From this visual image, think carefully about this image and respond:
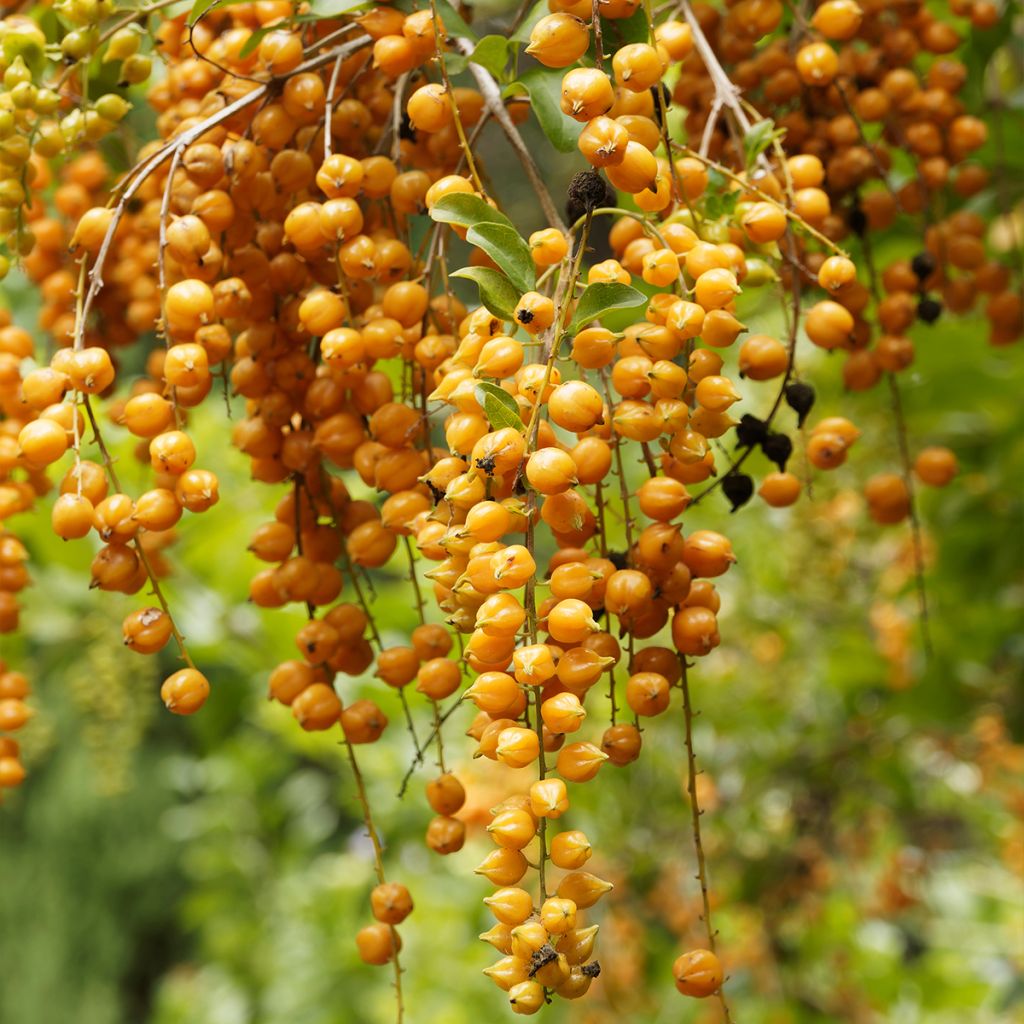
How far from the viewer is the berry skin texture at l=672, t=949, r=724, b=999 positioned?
1.68 feet

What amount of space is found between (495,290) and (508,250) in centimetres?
2

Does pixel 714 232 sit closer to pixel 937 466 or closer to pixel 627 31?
pixel 627 31

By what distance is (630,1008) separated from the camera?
6.46 ft

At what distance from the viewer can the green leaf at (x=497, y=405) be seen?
448mm

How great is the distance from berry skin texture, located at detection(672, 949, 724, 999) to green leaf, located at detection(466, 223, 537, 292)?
1.05ft

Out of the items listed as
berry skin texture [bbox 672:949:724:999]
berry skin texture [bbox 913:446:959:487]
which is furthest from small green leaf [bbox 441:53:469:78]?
berry skin texture [bbox 913:446:959:487]

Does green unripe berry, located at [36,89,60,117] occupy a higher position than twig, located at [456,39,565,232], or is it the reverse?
green unripe berry, located at [36,89,60,117]

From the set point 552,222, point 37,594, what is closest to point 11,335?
point 552,222

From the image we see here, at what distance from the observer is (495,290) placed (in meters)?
0.51

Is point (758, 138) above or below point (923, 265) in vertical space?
above

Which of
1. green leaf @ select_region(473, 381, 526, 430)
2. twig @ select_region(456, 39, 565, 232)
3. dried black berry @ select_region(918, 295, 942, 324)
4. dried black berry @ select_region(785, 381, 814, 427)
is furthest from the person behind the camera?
dried black berry @ select_region(918, 295, 942, 324)

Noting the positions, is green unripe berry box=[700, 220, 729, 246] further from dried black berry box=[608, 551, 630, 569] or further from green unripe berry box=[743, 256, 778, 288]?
dried black berry box=[608, 551, 630, 569]

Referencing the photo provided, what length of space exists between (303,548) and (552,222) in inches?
9.5

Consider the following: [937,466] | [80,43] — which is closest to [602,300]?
[80,43]
